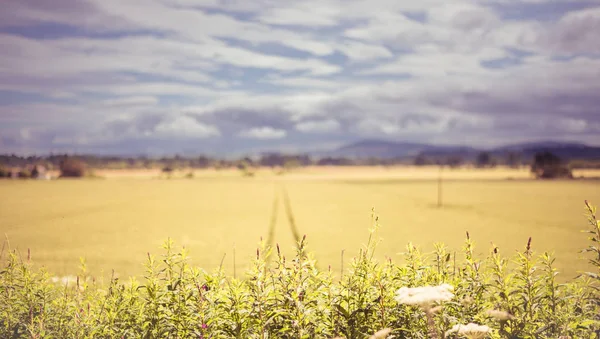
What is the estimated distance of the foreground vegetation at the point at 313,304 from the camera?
267 inches

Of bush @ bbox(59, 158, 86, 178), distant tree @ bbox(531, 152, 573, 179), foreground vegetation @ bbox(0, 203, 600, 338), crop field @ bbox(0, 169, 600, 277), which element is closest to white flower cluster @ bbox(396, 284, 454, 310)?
foreground vegetation @ bbox(0, 203, 600, 338)

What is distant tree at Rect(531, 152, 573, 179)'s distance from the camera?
170188mm

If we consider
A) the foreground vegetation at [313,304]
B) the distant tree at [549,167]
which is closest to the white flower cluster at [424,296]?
the foreground vegetation at [313,304]

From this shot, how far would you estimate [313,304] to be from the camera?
705 cm

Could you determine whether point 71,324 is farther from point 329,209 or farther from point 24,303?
point 329,209

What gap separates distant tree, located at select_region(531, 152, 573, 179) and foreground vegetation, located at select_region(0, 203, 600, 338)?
185 m

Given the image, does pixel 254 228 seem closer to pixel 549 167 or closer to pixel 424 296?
pixel 424 296

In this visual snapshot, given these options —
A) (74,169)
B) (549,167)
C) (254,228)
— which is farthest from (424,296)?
(549,167)

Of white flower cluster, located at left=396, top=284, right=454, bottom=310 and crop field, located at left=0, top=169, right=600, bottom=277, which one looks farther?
crop field, located at left=0, top=169, right=600, bottom=277

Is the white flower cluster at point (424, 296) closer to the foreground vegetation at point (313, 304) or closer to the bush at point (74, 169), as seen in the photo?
the foreground vegetation at point (313, 304)

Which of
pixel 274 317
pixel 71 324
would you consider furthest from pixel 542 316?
pixel 71 324

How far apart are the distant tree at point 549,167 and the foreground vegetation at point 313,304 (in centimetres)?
18486

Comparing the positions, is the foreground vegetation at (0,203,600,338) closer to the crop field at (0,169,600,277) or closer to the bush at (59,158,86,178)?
the crop field at (0,169,600,277)

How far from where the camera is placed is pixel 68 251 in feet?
114
